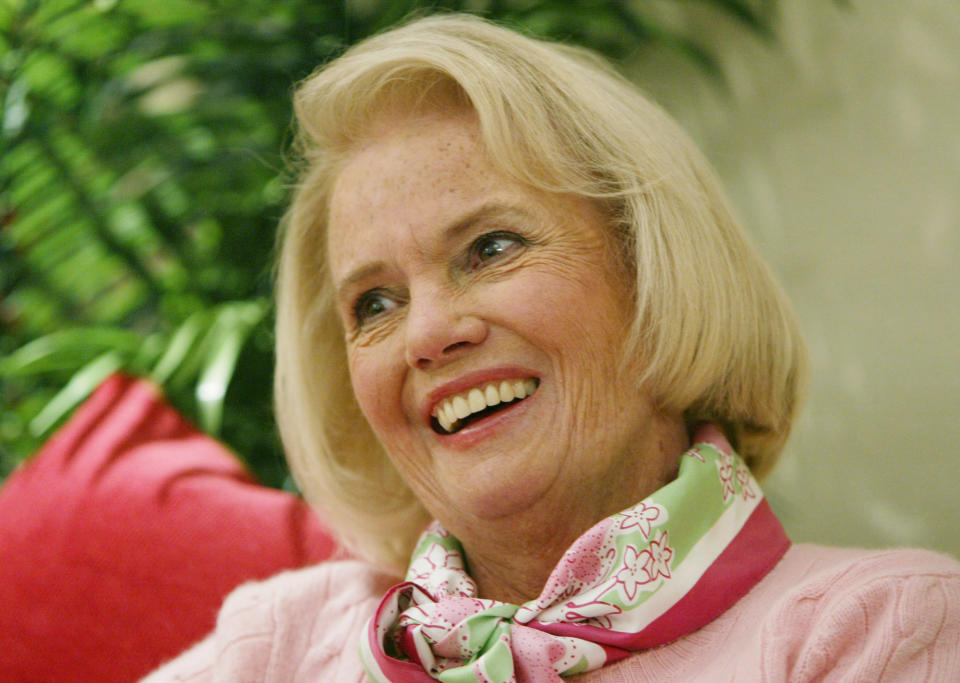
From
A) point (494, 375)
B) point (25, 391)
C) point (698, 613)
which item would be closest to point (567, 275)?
point (494, 375)

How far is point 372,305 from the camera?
129 centimetres

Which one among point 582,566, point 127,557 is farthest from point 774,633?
point 127,557

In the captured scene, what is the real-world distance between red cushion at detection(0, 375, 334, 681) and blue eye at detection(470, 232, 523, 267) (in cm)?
63

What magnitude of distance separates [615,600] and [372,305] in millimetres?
523

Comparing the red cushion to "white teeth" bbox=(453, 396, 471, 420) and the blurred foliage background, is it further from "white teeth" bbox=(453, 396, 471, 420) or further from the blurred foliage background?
"white teeth" bbox=(453, 396, 471, 420)

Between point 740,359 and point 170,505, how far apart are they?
0.96m

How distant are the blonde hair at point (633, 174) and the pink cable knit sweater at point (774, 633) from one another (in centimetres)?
24

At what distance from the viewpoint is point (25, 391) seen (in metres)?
2.21

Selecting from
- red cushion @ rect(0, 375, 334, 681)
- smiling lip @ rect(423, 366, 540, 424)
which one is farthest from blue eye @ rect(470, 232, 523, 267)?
red cushion @ rect(0, 375, 334, 681)

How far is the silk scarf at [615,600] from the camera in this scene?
3.37 ft

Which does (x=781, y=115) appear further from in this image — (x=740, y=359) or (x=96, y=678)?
(x=96, y=678)

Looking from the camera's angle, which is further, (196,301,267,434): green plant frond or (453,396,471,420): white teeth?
(196,301,267,434): green plant frond

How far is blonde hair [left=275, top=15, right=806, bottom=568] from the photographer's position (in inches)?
44.9

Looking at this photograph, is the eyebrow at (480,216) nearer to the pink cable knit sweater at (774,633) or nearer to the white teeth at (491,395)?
the white teeth at (491,395)
